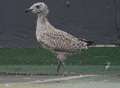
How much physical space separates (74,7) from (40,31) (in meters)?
5.82

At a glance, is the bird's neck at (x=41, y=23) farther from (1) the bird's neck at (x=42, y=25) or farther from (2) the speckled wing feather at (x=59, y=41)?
(2) the speckled wing feather at (x=59, y=41)

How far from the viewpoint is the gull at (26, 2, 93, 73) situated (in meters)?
7.51

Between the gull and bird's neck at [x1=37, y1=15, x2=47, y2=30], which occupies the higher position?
bird's neck at [x1=37, y1=15, x2=47, y2=30]

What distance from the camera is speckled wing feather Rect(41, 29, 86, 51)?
7.50 meters

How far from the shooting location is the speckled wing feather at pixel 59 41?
750 cm

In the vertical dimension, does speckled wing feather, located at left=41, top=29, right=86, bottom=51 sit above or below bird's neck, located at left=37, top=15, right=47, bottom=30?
below

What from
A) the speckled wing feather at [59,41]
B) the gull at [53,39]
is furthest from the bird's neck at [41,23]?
the speckled wing feather at [59,41]

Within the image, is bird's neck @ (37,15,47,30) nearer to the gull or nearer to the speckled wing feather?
the gull

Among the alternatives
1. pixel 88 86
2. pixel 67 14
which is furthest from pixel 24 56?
pixel 88 86

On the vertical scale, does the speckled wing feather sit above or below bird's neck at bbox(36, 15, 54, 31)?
below

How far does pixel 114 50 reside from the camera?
519 inches

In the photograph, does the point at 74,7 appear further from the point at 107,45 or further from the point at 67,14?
the point at 107,45

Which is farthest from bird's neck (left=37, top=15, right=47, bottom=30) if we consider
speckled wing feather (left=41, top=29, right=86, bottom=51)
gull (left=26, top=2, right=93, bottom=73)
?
speckled wing feather (left=41, top=29, right=86, bottom=51)

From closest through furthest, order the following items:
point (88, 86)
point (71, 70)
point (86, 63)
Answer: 1. point (88, 86)
2. point (71, 70)
3. point (86, 63)
